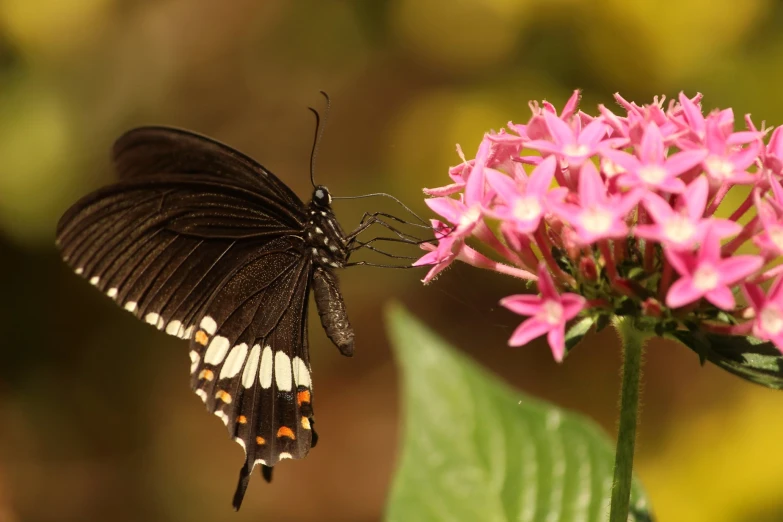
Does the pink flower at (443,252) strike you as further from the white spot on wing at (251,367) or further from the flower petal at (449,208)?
the white spot on wing at (251,367)

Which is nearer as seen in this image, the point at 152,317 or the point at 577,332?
the point at 577,332

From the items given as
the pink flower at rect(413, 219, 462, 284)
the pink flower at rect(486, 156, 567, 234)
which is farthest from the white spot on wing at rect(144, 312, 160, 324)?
the pink flower at rect(486, 156, 567, 234)

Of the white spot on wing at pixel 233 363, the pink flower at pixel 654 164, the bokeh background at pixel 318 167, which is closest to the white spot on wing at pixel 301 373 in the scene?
the white spot on wing at pixel 233 363

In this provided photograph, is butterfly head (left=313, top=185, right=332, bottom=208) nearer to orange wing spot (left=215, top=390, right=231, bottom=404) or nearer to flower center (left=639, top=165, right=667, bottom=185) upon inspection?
orange wing spot (left=215, top=390, right=231, bottom=404)

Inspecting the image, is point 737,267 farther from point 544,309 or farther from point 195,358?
Answer: point 195,358

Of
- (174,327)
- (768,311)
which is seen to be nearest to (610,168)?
(768,311)

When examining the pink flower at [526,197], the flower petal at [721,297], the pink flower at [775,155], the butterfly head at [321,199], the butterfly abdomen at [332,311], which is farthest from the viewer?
the butterfly head at [321,199]
